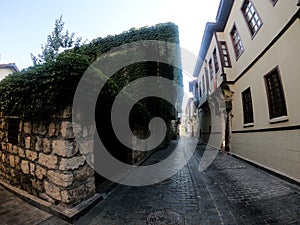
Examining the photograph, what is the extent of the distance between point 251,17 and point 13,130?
8722 mm

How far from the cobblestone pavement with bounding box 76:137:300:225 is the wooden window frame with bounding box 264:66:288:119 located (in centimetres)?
194

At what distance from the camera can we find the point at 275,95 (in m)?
5.81

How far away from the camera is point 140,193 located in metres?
4.11

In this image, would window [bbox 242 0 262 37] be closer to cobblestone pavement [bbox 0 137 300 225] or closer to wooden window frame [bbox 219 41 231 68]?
wooden window frame [bbox 219 41 231 68]

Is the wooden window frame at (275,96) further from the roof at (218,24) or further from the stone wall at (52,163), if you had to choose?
the stone wall at (52,163)

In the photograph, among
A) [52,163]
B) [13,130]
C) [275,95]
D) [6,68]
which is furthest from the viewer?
[6,68]

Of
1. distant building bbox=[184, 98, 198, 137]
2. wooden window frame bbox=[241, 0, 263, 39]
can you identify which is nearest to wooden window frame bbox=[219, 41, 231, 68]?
wooden window frame bbox=[241, 0, 263, 39]

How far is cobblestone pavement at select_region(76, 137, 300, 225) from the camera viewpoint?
114 inches


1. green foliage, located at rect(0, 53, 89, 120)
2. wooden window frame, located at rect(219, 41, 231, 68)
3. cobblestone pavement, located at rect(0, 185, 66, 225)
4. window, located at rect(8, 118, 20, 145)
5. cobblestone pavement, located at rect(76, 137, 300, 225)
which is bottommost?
cobblestone pavement, located at rect(76, 137, 300, 225)

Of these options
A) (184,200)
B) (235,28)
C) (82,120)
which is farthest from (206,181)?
(235,28)

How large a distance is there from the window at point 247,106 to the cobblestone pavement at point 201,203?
337 centimetres

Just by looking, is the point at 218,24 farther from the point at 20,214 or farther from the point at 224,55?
the point at 20,214

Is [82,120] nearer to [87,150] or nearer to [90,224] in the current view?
[87,150]

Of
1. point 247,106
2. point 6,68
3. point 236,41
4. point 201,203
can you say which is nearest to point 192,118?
point 236,41
